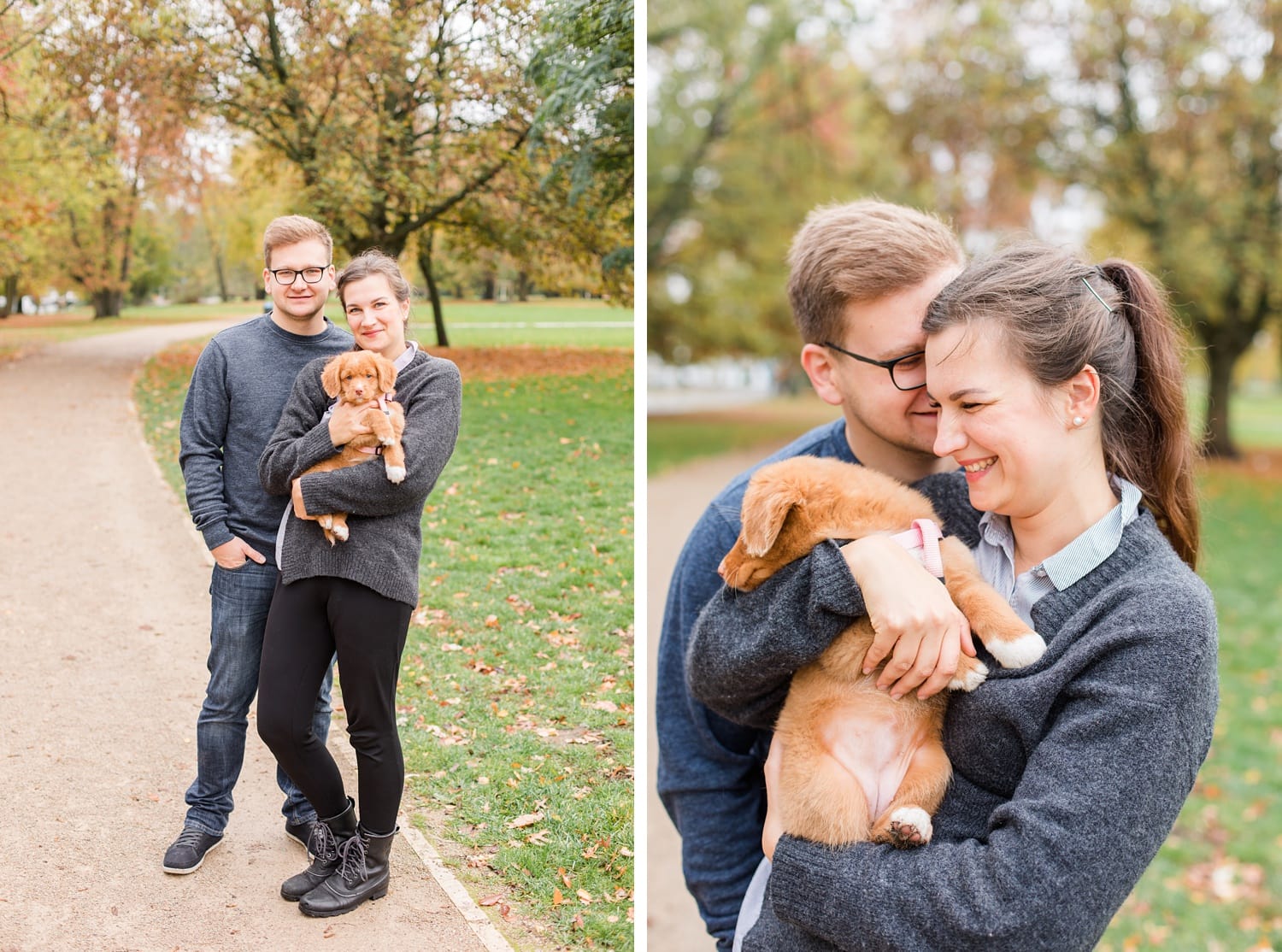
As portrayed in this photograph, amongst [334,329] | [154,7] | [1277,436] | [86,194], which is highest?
[154,7]

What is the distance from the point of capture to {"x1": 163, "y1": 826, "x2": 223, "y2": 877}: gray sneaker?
270 centimetres

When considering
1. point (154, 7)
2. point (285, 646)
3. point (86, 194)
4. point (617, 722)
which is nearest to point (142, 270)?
point (86, 194)

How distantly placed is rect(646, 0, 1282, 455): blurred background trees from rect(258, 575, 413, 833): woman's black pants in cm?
1096

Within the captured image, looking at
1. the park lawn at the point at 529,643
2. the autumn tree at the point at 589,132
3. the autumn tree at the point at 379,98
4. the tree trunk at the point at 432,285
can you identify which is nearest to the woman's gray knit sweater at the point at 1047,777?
the park lawn at the point at 529,643

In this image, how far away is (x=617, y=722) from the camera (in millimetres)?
3594

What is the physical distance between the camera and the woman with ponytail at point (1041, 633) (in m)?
1.61

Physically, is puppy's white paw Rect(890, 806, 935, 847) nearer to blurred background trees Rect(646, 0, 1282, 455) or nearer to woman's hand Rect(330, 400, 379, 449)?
woman's hand Rect(330, 400, 379, 449)

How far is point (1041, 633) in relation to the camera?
1869 mm

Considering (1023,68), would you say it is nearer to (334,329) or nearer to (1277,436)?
(1277,436)

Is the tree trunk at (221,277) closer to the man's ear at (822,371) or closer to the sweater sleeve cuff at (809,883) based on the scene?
the man's ear at (822,371)

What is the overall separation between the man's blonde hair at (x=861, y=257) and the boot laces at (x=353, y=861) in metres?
1.83

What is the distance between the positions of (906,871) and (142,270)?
2.97m

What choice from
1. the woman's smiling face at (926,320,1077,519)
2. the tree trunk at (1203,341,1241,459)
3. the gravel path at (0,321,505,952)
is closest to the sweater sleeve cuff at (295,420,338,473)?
the gravel path at (0,321,505,952)

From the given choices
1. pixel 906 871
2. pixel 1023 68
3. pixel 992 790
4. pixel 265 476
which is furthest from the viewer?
pixel 1023 68
